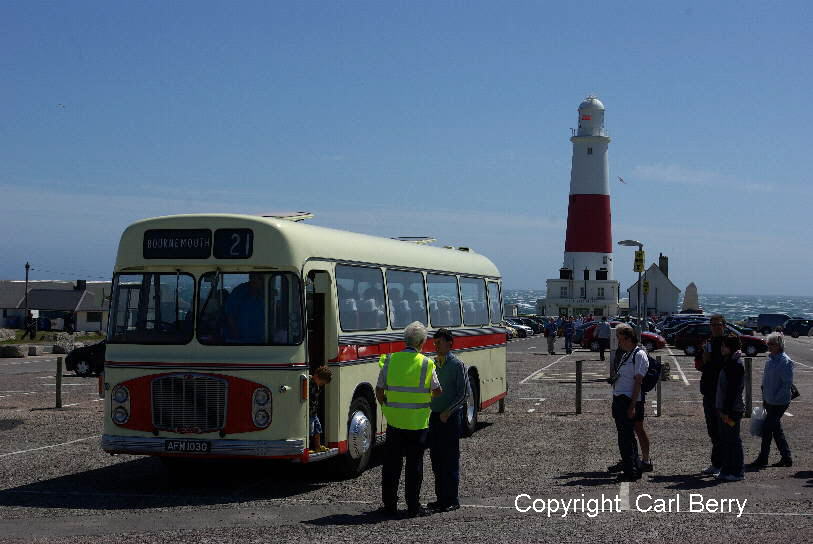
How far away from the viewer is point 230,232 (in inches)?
482

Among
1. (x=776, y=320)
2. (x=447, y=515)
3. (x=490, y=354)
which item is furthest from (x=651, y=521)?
(x=776, y=320)

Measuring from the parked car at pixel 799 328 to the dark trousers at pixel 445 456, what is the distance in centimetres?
8039

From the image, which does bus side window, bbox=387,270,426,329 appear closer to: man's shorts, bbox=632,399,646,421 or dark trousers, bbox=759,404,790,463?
man's shorts, bbox=632,399,646,421

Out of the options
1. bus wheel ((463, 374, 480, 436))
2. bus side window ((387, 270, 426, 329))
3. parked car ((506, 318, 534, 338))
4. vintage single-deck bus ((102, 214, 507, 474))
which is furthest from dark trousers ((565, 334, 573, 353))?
vintage single-deck bus ((102, 214, 507, 474))

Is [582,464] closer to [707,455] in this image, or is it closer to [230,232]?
[707,455]

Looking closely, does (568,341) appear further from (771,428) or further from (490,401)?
(771,428)

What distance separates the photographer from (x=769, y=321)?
8994cm

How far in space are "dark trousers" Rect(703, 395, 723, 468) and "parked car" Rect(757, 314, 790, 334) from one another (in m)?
79.3

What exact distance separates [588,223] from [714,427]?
74822 millimetres

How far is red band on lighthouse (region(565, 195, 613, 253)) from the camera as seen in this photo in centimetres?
8675

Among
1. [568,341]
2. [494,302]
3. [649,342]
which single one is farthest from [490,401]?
[568,341]

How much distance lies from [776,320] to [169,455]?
84855 mm

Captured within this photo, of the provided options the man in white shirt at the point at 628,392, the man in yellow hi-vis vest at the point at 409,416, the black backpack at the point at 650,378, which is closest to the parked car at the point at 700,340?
the black backpack at the point at 650,378

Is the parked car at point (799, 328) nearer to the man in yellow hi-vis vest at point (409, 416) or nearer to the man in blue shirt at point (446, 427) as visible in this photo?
the man in blue shirt at point (446, 427)
